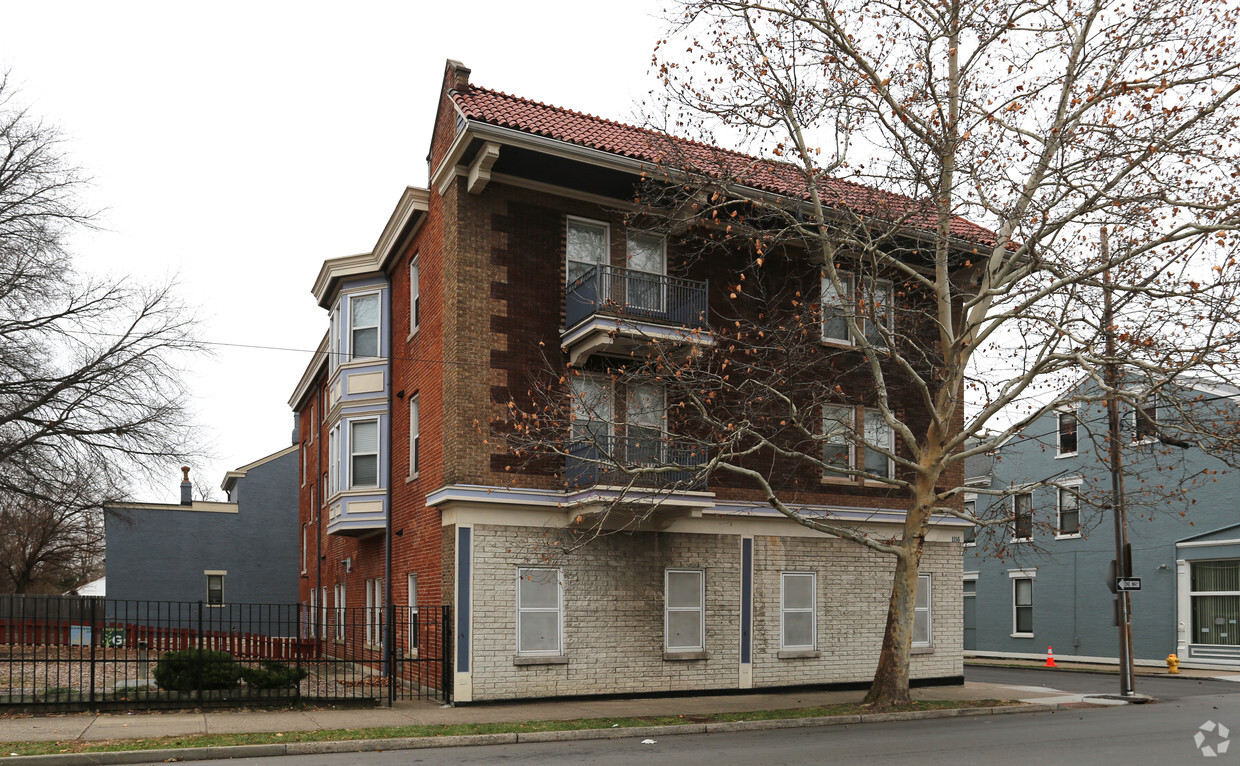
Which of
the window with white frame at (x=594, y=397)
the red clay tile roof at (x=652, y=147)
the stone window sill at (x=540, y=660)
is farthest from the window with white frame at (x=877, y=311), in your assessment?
the stone window sill at (x=540, y=660)

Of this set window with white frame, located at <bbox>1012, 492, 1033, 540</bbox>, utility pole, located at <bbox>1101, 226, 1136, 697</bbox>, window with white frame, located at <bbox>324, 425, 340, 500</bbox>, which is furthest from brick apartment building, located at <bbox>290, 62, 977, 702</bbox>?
utility pole, located at <bbox>1101, 226, 1136, 697</bbox>

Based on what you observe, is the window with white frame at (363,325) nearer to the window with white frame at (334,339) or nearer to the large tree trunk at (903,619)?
the window with white frame at (334,339)

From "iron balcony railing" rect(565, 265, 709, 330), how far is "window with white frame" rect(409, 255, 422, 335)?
4.29 m

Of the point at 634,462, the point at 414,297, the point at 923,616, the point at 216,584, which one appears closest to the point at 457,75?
the point at 414,297

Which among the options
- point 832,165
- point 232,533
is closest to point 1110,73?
point 832,165

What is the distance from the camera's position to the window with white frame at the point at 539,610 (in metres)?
18.1

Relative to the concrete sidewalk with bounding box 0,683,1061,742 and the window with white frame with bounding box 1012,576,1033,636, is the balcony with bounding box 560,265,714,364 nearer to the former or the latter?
the concrete sidewalk with bounding box 0,683,1061,742

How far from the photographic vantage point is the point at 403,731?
14094 millimetres

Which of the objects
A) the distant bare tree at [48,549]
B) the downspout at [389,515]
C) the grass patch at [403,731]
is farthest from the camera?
the distant bare tree at [48,549]

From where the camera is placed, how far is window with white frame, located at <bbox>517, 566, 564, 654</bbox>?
18.1m

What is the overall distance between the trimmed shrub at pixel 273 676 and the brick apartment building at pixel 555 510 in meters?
2.41

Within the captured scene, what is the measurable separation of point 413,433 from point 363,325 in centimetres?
439

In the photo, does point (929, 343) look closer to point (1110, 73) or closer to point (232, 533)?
point (1110, 73)

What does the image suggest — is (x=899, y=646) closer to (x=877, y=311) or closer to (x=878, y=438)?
(x=877, y=311)
